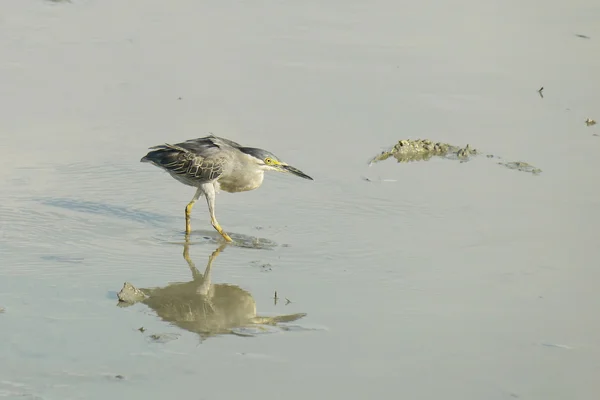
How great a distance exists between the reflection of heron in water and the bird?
1.64 metres

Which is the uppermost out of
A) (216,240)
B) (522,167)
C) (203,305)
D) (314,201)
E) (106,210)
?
(522,167)

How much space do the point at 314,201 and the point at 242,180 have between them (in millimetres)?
725

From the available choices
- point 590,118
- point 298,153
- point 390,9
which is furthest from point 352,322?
point 390,9

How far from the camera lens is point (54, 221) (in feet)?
30.4

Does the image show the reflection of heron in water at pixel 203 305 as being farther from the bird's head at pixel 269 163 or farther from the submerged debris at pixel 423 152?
the submerged debris at pixel 423 152

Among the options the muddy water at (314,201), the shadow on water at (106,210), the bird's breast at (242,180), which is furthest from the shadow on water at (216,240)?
the bird's breast at (242,180)

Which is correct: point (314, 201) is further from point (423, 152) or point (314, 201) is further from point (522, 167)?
point (522, 167)

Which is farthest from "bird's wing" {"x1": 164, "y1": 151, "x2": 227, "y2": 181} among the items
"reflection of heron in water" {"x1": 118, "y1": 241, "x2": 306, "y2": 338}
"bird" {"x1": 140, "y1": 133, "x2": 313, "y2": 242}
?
"reflection of heron in water" {"x1": 118, "y1": 241, "x2": 306, "y2": 338}

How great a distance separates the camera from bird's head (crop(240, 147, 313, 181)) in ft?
32.2

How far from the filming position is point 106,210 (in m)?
9.79

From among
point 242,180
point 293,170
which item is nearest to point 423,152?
point 293,170

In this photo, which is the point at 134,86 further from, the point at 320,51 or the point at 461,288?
the point at 461,288

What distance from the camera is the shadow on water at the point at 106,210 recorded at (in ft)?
31.7

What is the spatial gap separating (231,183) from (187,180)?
402 mm
